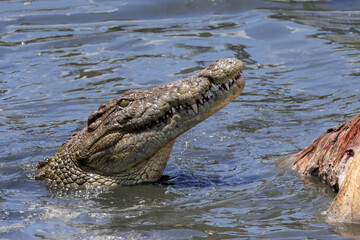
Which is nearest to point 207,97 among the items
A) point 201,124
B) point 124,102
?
point 124,102

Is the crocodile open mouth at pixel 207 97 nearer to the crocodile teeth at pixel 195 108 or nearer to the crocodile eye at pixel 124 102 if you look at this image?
the crocodile teeth at pixel 195 108

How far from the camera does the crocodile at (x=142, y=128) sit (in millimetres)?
5492

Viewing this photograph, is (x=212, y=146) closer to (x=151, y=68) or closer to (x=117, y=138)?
(x=117, y=138)

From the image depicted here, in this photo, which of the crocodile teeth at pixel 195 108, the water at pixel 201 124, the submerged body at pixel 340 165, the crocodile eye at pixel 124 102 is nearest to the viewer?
the submerged body at pixel 340 165

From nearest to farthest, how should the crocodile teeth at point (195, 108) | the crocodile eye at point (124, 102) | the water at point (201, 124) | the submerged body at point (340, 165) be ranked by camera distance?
the submerged body at point (340, 165), the water at point (201, 124), the crocodile teeth at point (195, 108), the crocodile eye at point (124, 102)

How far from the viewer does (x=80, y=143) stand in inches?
233

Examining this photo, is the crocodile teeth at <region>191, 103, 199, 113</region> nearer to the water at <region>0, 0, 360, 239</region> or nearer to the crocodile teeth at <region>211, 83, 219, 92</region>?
the crocodile teeth at <region>211, 83, 219, 92</region>

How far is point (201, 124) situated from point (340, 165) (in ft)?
11.6

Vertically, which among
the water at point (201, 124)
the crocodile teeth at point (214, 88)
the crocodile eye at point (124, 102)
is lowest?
the water at point (201, 124)

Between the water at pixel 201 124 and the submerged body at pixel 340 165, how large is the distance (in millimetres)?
120

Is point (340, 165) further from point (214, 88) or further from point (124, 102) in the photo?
point (124, 102)

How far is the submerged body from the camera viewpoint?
13.3 feet

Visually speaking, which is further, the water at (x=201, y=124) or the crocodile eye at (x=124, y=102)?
the crocodile eye at (x=124, y=102)

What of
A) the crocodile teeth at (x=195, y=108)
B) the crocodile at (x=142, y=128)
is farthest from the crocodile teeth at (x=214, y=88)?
the crocodile teeth at (x=195, y=108)
